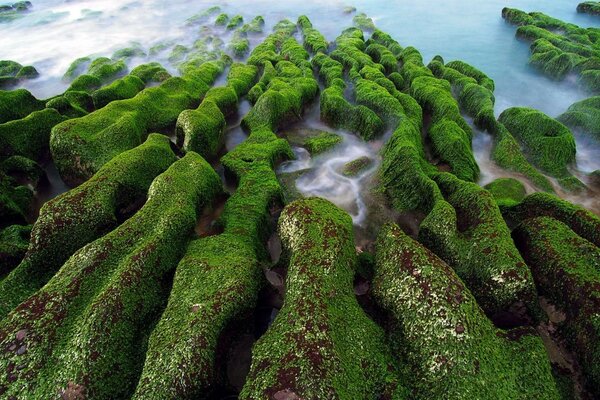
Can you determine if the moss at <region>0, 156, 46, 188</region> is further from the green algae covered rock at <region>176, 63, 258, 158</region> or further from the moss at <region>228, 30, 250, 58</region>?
the moss at <region>228, 30, 250, 58</region>

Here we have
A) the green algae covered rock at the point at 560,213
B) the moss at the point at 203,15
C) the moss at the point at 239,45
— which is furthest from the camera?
the moss at the point at 203,15

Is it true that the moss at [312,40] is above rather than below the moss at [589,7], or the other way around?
below

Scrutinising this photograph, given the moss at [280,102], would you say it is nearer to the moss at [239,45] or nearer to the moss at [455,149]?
the moss at [455,149]

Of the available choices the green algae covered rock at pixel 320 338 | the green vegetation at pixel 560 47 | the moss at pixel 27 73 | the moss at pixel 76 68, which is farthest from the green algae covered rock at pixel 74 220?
the green vegetation at pixel 560 47

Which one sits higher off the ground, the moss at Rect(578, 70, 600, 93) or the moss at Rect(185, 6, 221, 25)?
the moss at Rect(578, 70, 600, 93)

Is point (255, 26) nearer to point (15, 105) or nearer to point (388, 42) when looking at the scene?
point (388, 42)

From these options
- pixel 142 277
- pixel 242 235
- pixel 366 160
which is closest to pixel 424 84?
pixel 366 160

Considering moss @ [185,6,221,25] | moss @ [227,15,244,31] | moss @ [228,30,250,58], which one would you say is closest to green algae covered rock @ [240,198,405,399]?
moss @ [228,30,250,58]

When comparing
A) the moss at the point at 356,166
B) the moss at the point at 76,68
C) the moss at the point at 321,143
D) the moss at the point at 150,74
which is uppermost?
the moss at the point at 150,74
